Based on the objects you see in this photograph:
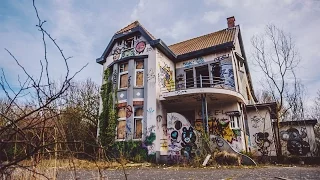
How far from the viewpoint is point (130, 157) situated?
12578mm

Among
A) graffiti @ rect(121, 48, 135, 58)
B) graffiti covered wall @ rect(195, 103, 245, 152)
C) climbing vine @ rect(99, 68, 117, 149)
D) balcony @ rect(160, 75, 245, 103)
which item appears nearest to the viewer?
balcony @ rect(160, 75, 245, 103)

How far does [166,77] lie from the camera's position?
14.9 metres

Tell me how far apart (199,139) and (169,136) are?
6.73ft

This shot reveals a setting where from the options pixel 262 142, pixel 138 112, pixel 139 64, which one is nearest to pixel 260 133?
pixel 262 142

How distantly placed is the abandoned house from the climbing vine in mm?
334

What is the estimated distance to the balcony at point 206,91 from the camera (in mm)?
12141

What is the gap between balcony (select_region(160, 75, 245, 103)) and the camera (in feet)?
39.8

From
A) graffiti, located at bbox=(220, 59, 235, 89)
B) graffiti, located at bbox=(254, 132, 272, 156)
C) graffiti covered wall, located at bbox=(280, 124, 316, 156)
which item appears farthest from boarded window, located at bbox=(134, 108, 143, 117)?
graffiti covered wall, located at bbox=(280, 124, 316, 156)

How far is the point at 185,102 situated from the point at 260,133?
566 centimetres

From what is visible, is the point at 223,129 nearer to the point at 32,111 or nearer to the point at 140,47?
the point at 140,47

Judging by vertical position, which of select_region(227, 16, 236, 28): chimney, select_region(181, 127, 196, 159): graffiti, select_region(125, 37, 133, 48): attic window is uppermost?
select_region(227, 16, 236, 28): chimney

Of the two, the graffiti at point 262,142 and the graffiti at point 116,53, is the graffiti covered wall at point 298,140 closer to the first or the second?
the graffiti at point 262,142

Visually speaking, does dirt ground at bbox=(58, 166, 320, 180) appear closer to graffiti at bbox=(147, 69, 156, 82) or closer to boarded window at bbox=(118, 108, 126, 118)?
boarded window at bbox=(118, 108, 126, 118)

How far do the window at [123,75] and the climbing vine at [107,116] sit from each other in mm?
713
